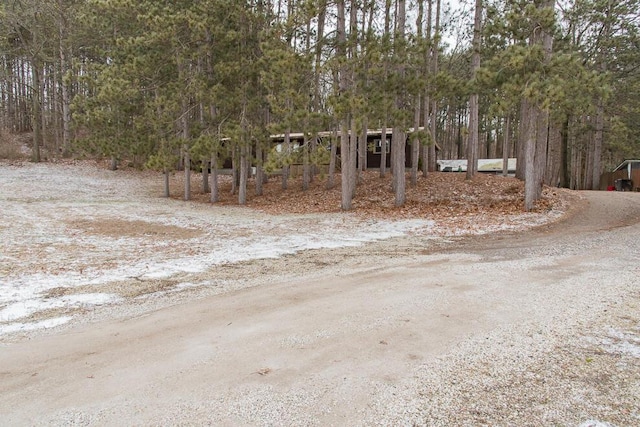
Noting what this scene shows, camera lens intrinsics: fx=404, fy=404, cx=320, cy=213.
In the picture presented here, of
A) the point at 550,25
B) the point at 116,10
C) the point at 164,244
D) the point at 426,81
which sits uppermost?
the point at 116,10

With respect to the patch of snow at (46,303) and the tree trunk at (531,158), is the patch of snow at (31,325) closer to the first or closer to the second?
the patch of snow at (46,303)

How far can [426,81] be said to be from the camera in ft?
38.8

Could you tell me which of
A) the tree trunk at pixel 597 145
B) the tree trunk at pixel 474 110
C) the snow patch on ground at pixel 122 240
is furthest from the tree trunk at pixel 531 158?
the tree trunk at pixel 597 145

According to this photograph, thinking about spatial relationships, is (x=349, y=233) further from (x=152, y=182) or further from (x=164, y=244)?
(x=152, y=182)

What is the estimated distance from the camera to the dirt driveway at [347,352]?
2.45m

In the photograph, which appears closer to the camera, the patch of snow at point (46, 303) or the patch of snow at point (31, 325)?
the patch of snow at point (31, 325)

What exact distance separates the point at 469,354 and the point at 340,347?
39.6 inches

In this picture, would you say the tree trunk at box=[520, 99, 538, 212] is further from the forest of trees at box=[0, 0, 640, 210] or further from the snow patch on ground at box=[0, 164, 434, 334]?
the snow patch on ground at box=[0, 164, 434, 334]

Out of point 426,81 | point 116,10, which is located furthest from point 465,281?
point 116,10

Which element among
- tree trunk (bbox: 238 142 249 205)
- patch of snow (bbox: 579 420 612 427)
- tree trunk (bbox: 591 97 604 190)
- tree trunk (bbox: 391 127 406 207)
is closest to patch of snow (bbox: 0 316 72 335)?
patch of snow (bbox: 579 420 612 427)

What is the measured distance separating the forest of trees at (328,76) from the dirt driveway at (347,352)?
6.70 metres

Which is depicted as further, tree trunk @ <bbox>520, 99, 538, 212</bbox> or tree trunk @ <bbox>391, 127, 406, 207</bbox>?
tree trunk @ <bbox>391, 127, 406, 207</bbox>

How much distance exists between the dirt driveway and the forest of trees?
670 cm

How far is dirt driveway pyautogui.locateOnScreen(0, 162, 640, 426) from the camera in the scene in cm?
245
